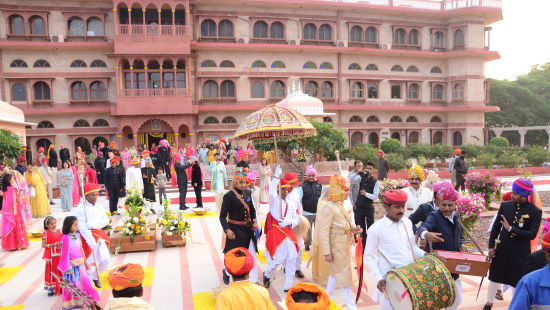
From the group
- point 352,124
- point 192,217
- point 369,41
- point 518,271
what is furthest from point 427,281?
point 369,41

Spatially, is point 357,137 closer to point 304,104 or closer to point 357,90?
point 357,90

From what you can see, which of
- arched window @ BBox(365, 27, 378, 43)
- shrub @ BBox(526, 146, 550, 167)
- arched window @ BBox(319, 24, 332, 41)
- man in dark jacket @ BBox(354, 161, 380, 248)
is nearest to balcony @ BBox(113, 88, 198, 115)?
arched window @ BBox(319, 24, 332, 41)

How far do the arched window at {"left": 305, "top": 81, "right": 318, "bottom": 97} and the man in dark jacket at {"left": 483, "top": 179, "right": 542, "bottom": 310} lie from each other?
2439cm

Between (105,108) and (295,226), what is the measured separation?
22.6m

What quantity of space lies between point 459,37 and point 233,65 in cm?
1816

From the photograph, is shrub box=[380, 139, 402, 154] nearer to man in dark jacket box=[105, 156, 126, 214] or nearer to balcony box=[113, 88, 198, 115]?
balcony box=[113, 88, 198, 115]

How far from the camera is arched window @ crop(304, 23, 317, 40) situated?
92.3 feet

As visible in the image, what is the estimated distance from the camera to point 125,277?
106 inches

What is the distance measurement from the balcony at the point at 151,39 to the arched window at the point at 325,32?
1013 cm

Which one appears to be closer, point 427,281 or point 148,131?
point 427,281

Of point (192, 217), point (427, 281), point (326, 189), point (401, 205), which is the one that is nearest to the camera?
point (427, 281)

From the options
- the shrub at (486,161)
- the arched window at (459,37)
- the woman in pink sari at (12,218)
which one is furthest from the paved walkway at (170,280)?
the arched window at (459,37)

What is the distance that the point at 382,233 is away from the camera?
12.1 feet

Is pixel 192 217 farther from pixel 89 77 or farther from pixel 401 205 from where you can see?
pixel 89 77
